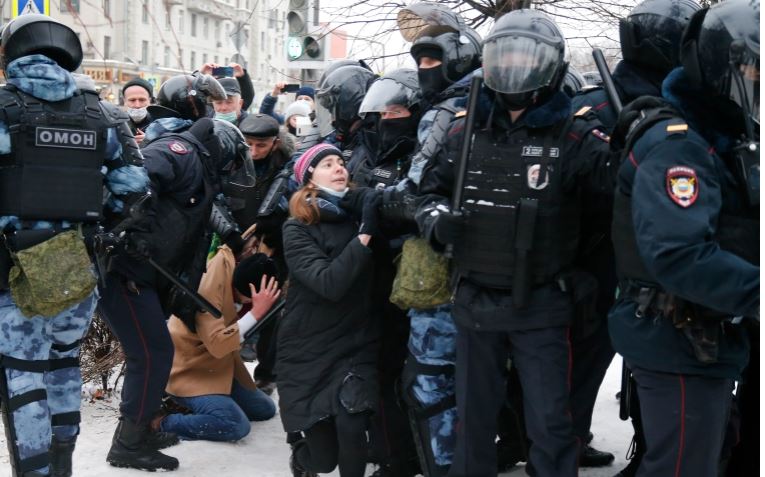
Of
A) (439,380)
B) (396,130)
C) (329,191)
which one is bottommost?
(439,380)

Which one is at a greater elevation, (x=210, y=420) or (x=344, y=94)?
(x=344, y=94)

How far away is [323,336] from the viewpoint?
4355mm

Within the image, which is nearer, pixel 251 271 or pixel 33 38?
pixel 33 38

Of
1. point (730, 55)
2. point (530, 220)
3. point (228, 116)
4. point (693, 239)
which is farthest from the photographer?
point (228, 116)

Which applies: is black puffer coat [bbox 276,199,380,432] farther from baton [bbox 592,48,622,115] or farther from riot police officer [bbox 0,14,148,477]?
baton [bbox 592,48,622,115]

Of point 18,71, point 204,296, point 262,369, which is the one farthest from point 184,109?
point 262,369

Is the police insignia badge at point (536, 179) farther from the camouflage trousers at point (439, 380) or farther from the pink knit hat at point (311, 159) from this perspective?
the pink knit hat at point (311, 159)

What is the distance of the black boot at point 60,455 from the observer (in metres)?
4.47

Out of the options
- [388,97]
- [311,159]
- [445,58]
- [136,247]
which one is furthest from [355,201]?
[136,247]

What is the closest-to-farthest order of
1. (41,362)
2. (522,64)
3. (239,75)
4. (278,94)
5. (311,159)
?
(522,64) < (41,362) < (311,159) < (239,75) < (278,94)

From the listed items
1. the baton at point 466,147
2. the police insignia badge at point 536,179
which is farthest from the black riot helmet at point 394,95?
the police insignia badge at point 536,179

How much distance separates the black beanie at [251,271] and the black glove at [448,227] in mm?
1866

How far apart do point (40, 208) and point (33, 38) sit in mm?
768

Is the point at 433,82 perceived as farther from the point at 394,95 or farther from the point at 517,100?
the point at 517,100
